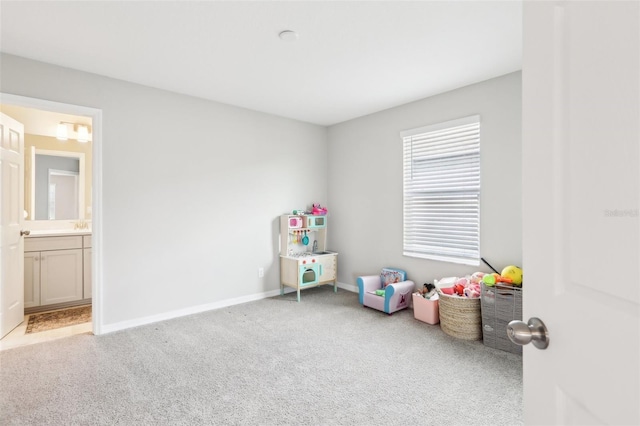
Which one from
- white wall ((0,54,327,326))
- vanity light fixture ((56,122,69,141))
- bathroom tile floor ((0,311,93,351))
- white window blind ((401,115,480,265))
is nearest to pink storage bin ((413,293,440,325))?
white window blind ((401,115,480,265))

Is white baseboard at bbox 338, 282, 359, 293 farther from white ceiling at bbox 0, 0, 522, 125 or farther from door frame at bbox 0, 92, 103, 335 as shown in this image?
door frame at bbox 0, 92, 103, 335

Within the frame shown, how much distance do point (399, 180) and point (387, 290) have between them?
1.33m

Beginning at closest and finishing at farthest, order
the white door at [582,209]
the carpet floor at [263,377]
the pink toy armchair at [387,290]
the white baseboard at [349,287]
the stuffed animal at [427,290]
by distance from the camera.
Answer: the white door at [582,209] → the carpet floor at [263,377] → the stuffed animal at [427,290] → the pink toy armchair at [387,290] → the white baseboard at [349,287]

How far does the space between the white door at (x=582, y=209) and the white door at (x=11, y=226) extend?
400 cm

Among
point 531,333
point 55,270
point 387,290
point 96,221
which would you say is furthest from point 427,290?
point 55,270

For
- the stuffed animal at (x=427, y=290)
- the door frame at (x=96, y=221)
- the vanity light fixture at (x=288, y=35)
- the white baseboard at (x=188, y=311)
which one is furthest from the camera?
the stuffed animal at (x=427, y=290)

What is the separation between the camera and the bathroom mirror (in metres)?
4.25

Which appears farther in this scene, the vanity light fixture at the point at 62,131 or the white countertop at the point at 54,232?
the vanity light fixture at the point at 62,131

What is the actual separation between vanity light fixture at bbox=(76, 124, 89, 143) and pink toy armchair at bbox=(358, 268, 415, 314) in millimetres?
3981

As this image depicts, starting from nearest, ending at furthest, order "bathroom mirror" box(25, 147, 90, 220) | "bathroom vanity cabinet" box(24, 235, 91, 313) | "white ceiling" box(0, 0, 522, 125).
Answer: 1. "white ceiling" box(0, 0, 522, 125)
2. "bathroom vanity cabinet" box(24, 235, 91, 313)
3. "bathroom mirror" box(25, 147, 90, 220)

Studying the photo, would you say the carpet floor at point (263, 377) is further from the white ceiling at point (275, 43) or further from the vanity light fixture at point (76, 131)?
the vanity light fixture at point (76, 131)

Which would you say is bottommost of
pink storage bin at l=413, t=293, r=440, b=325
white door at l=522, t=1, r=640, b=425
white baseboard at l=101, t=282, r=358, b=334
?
white baseboard at l=101, t=282, r=358, b=334

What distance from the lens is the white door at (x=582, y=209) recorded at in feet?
1.67

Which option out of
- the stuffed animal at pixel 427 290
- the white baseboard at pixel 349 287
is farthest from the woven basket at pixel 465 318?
the white baseboard at pixel 349 287
